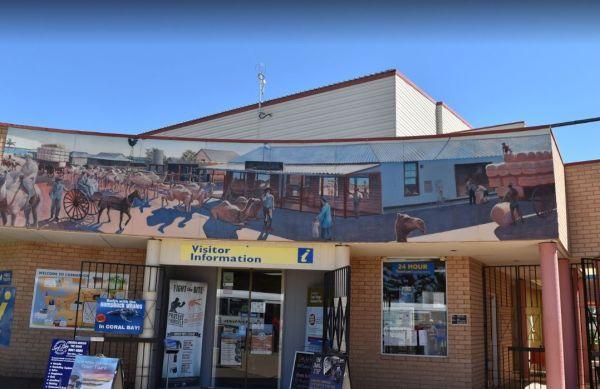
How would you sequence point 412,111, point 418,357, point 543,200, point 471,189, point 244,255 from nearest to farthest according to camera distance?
1. point 543,200
2. point 471,189
3. point 244,255
4. point 418,357
5. point 412,111

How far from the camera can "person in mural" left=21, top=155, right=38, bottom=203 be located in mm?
11555

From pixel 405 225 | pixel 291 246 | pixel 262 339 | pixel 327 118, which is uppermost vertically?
pixel 327 118

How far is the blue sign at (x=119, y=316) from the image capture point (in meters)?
11.3

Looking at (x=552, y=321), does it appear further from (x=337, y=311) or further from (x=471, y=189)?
(x=337, y=311)

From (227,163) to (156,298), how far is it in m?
3.12

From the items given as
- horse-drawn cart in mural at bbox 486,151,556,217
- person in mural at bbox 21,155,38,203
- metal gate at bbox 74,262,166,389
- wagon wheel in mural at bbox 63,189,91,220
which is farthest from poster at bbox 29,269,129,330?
horse-drawn cart in mural at bbox 486,151,556,217

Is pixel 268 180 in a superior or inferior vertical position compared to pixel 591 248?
superior

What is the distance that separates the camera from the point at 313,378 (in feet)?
35.8

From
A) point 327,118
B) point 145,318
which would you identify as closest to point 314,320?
point 145,318

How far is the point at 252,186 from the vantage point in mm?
11859

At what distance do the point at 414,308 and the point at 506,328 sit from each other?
5.90m

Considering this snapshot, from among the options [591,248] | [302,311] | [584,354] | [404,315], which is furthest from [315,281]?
[584,354]

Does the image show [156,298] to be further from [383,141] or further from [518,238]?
[518,238]

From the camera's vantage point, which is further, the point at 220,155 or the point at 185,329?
the point at 185,329
